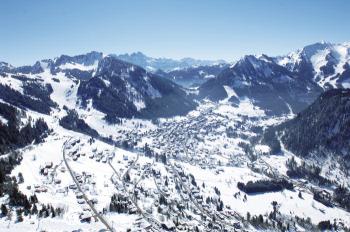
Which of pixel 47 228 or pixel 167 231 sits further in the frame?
pixel 167 231

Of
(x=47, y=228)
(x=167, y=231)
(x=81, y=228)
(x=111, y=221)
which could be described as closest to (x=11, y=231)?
(x=47, y=228)

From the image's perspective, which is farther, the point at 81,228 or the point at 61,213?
the point at 61,213

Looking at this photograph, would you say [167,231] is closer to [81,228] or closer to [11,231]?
[81,228]

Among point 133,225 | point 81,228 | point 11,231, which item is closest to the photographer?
point 11,231

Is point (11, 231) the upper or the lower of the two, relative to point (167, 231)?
upper

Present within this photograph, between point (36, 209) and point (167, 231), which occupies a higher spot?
point (36, 209)

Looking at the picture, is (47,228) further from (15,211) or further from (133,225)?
(133,225)

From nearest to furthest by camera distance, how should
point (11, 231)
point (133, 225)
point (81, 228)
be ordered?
point (11, 231)
point (81, 228)
point (133, 225)

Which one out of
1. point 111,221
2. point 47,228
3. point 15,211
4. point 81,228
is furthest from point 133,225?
point 15,211
